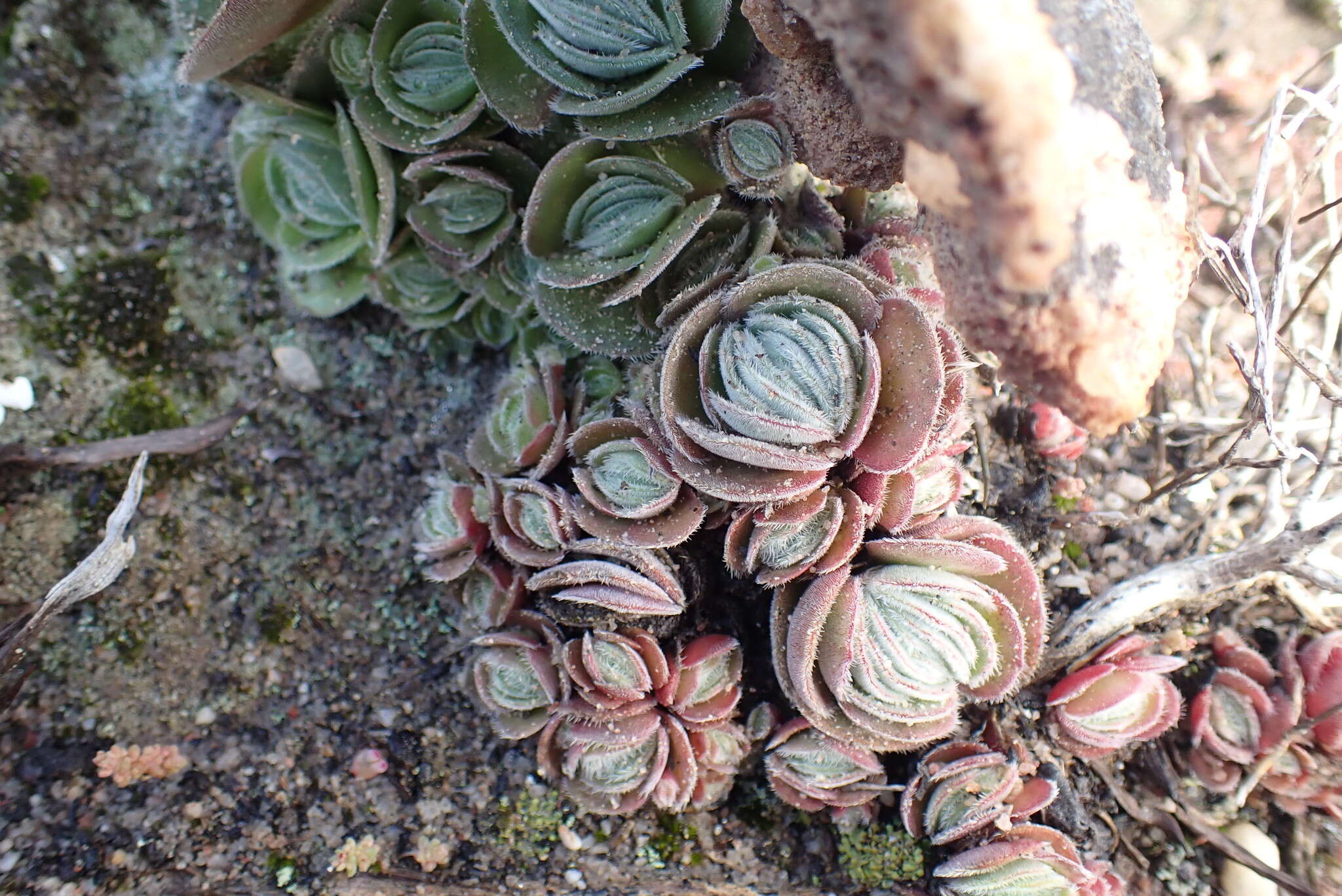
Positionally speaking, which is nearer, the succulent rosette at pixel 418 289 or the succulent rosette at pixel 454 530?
the succulent rosette at pixel 454 530

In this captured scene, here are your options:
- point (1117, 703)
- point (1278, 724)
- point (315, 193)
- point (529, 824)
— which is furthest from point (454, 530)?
point (1278, 724)

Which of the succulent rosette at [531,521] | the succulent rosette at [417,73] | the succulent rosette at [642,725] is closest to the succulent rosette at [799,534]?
the succulent rosette at [642,725]

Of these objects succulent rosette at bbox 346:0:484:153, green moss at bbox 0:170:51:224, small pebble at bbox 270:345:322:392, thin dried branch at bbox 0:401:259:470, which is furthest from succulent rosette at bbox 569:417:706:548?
green moss at bbox 0:170:51:224

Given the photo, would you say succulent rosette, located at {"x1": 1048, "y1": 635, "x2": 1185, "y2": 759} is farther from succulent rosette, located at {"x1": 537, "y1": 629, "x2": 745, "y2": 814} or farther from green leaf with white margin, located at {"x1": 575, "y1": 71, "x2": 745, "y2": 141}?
green leaf with white margin, located at {"x1": 575, "y1": 71, "x2": 745, "y2": 141}

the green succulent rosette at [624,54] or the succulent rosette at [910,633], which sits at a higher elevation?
the green succulent rosette at [624,54]

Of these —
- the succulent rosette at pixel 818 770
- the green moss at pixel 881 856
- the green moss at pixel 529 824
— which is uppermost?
the succulent rosette at pixel 818 770

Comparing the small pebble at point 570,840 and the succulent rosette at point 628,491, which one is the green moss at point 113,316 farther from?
the small pebble at point 570,840
